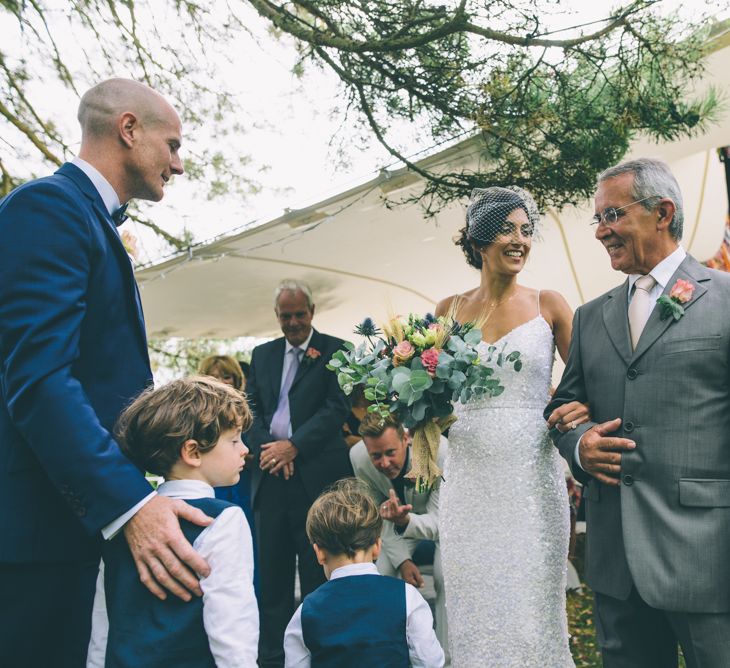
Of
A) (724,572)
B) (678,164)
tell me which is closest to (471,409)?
(724,572)

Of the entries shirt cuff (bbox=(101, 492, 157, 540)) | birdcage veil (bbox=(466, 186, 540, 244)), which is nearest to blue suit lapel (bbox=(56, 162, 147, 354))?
→ shirt cuff (bbox=(101, 492, 157, 540))

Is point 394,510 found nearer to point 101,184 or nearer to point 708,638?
point 708,638

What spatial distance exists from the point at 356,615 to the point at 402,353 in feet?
3.52

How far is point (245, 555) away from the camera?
6.56 feet

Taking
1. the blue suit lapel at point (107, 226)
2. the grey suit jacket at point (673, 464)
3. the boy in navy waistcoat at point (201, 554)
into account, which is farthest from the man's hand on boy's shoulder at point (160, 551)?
the grey suit jacket at point (673, 464)

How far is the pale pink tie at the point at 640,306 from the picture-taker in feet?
8.77

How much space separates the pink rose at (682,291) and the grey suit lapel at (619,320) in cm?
21

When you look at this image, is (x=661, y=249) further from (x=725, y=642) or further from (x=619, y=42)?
(x=619, y=42)

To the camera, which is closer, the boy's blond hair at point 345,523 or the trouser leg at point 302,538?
the boy's blond hair at point 345,523

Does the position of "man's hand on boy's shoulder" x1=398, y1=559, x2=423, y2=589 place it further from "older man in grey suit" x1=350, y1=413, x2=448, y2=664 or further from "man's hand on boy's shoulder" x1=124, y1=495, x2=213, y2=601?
"man's hand on boy's shoulder" x1=124, y1=495, x2=213, y2=601

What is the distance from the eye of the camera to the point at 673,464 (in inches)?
94.6

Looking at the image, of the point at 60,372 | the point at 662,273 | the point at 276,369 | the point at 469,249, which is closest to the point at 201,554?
the point at 60,372

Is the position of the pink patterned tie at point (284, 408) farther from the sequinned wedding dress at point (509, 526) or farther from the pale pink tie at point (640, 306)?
the pale pink tie at point (640, 306)

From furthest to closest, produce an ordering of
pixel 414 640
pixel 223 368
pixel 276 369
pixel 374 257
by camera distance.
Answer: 1. pixel 374 257
2. pixel 223 368
3. pixel 276 369
4. pixel 414 640
